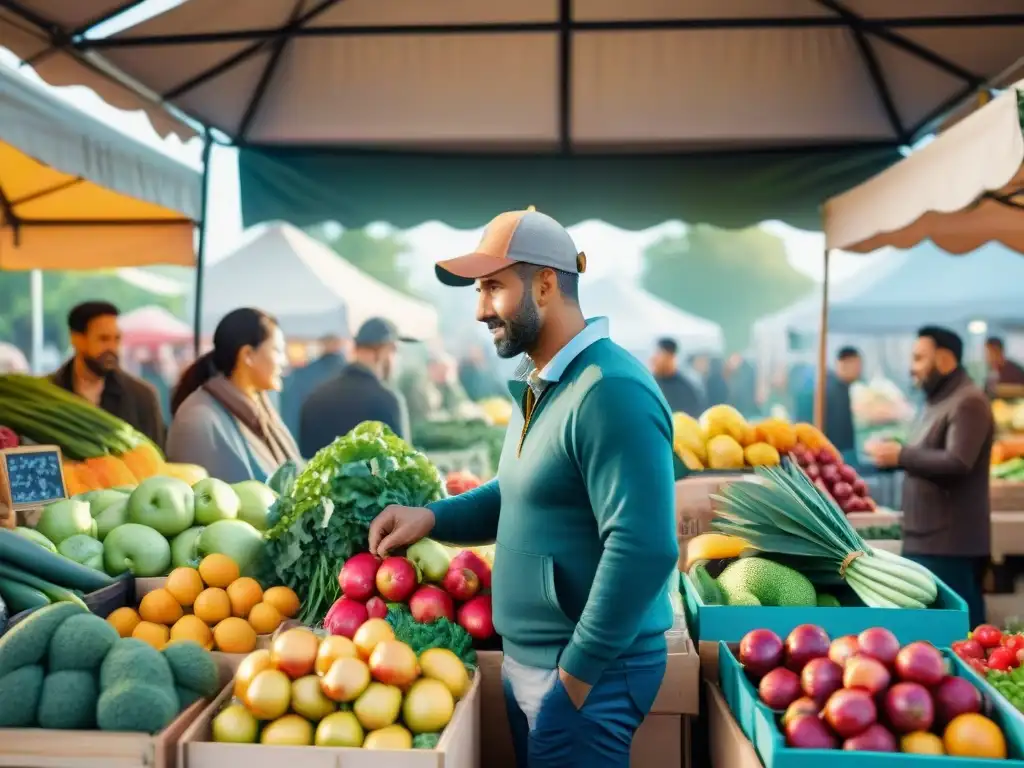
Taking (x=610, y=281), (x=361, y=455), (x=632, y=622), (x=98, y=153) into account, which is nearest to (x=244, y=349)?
(x=98, y=153)

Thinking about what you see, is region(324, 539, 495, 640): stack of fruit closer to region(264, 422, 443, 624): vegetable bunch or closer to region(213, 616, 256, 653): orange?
region(264, 422, 443, 624): vegetable bunch

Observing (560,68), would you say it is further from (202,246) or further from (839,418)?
(839,418)

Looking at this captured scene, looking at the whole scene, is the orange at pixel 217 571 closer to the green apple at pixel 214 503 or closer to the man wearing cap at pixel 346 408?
the green apple at pixel 214 503

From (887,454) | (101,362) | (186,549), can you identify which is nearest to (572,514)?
(186,549)

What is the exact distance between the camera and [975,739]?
1.93 m

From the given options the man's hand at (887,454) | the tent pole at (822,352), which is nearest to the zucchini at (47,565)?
the man's hand at (887,454)

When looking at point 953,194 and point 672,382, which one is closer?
point 953,194

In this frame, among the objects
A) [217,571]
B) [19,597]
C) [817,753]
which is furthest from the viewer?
[217,571]

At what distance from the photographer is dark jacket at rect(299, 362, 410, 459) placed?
574 centimetres

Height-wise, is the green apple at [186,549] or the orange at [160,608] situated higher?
the green apple at [186,549]

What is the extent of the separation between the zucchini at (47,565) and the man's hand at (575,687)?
1.46 metres

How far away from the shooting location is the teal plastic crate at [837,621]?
2.57 metres

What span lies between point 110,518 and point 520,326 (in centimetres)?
182

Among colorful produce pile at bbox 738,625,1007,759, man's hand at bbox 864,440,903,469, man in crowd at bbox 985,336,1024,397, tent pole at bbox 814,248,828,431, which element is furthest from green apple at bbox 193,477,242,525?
man in crowd at bbox 985,336,1024,397
